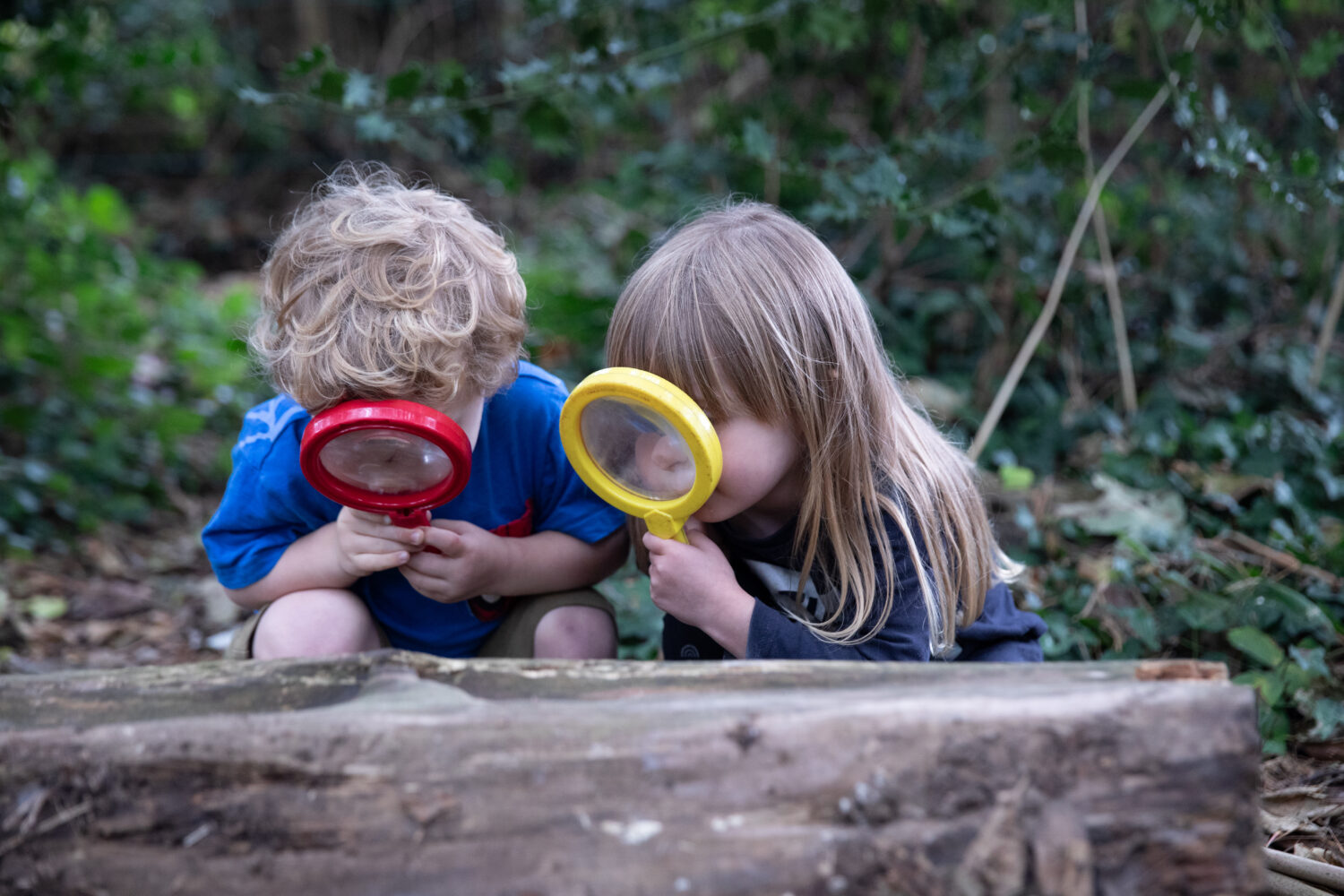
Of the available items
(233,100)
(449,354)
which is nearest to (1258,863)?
(449,354)

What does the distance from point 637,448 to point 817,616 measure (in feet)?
1.65

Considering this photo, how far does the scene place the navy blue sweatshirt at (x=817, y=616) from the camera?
1726mm

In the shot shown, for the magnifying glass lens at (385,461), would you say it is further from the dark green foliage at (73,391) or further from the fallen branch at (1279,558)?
the dark green foliage at (73,391)

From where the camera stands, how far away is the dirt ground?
267 cm

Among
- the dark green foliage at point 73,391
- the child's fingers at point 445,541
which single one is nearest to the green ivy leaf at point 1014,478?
the child's fingers at point 445,541

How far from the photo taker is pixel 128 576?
3.54m

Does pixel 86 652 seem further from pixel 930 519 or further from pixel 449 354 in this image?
pixel 930 519

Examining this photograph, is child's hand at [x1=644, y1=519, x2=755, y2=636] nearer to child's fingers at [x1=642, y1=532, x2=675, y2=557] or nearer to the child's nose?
child's fingers at [x1=642, y1=532, x2=675, y2=557]

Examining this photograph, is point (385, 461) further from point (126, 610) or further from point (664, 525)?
point (126, 610)

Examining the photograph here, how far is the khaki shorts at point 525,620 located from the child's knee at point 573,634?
13 mm

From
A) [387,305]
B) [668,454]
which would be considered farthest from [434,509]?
[668,454]

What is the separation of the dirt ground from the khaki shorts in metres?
1.07

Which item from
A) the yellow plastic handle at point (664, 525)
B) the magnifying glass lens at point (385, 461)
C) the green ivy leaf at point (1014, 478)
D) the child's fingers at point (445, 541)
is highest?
the magnifying glass lens at point (385, 461)

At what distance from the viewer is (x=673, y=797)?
3.77 feet
